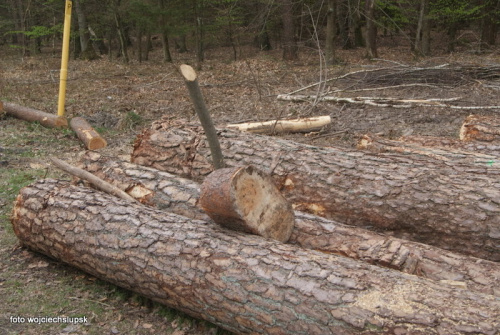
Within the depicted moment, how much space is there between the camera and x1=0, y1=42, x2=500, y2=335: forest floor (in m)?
3.38

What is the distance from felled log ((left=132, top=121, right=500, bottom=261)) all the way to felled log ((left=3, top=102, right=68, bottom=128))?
12.8 feet

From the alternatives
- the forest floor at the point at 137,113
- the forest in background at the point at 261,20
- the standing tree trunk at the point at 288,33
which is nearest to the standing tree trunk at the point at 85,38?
the forest in background at the point at 261,20

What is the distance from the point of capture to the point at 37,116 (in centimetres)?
831

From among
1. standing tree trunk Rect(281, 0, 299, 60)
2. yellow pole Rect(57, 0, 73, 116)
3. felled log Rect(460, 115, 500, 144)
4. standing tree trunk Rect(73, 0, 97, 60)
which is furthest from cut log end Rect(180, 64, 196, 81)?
standing tree trunk Rect(73, 0, 97, 60)

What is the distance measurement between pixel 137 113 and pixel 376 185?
664 centimetres

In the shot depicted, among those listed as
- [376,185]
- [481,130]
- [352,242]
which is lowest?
[352,242]

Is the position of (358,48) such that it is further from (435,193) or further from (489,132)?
(435,193)

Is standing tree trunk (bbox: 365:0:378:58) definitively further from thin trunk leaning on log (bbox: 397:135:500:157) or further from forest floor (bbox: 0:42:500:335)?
thin trunk leaning on log (bbox: 397:135:500:157)

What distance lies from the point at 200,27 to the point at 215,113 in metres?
7.04

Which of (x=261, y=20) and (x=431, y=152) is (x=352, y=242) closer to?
(x=431, y=152)

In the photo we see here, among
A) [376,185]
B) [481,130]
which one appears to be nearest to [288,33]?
[481,130]

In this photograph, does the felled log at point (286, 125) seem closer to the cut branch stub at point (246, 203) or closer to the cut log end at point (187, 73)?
the cut branch stub at point (246, 203)

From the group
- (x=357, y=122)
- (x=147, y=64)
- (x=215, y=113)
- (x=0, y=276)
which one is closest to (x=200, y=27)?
(x=147, y=64)

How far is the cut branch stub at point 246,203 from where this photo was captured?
3.13 metres
